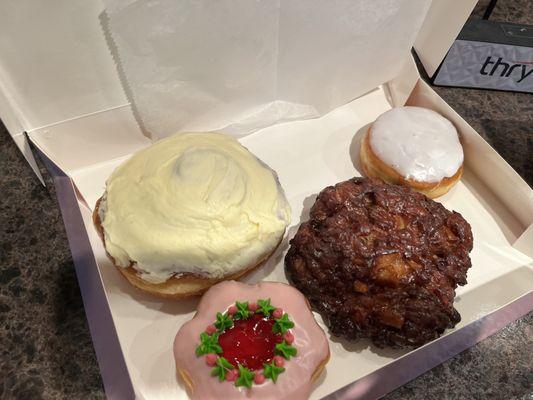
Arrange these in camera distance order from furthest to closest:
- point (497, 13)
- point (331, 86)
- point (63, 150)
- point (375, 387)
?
point (497, 13), point (331, 86), point (63, 150), point (375, 387)

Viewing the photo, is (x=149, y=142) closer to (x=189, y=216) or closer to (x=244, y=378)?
(x=189, y=216)

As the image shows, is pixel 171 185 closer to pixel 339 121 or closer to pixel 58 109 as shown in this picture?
pixel 58 109

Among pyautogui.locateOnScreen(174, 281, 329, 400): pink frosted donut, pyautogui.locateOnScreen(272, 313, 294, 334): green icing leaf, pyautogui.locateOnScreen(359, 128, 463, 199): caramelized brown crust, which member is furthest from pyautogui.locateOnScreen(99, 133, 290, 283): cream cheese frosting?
pyautogui.locateOnScreen(359, 128, 463, 199): caramelized brown crust

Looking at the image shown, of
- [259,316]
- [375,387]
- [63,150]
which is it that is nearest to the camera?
[259,316]

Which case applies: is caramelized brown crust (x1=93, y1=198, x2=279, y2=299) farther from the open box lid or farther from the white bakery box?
the open box lid

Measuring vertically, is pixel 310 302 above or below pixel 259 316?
below

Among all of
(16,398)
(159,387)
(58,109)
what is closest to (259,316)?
(159,387)
